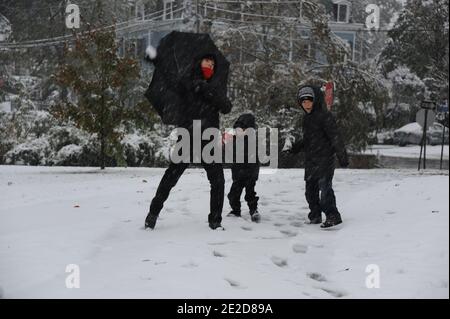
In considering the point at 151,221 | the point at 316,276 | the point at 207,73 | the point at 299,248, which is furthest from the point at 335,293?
the point at 207,73

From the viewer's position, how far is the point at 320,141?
6.27 meters

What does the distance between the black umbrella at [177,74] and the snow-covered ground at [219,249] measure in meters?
1.27

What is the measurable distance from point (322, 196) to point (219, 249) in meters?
Answer: 1.82

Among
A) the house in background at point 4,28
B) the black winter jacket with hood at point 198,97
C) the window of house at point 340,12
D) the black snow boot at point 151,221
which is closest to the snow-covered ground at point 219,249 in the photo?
the black snow boot at point 151,221

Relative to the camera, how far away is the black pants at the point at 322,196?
20.4ft

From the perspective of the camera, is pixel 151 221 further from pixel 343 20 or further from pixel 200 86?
pixel 343 20

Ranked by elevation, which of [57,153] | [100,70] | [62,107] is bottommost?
[57,153]

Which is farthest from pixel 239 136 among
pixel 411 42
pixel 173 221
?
pixel 411 42

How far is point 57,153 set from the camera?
18.2 m

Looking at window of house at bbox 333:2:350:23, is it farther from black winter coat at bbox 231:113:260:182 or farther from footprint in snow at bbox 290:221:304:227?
footprint in snow at bbox 290:221:304:227

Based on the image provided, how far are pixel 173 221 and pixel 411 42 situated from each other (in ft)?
92.9

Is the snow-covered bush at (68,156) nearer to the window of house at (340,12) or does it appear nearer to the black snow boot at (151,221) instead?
the black snow boot at (151,221)

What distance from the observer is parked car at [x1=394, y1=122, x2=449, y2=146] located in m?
34.1

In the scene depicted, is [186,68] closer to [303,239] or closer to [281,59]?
[303,239]
